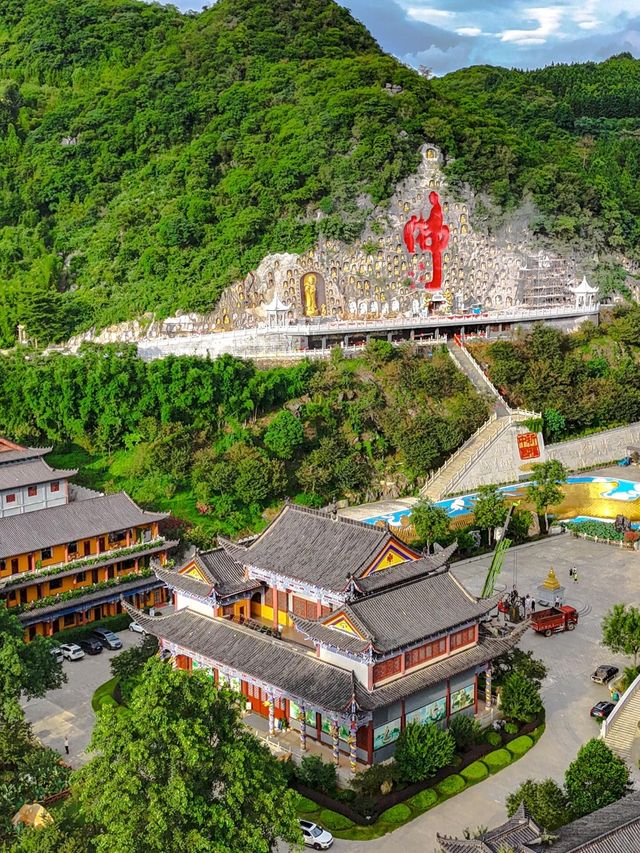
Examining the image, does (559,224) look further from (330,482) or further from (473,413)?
(330,482)

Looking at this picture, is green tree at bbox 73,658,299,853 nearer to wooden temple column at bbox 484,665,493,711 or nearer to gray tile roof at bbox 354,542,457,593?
gray tile roof at bbox 354,542,457,593

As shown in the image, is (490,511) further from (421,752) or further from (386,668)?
(421,752)

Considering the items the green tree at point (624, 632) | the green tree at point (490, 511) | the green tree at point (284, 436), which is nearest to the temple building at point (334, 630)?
the green tree at point (624, 632)

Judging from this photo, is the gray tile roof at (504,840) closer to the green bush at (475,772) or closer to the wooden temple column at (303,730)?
the green bush at (475,772)

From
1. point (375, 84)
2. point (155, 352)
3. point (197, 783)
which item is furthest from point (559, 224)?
point (197, 783)

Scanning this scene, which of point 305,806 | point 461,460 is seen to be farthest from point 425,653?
point 461,460

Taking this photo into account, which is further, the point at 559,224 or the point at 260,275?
the point at 559,224
